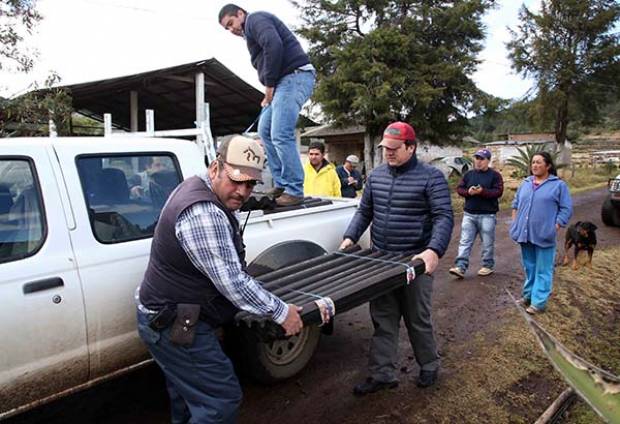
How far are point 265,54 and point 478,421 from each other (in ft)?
10.5

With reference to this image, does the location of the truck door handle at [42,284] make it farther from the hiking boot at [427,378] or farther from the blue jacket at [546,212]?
the blue jacket at [546,212]

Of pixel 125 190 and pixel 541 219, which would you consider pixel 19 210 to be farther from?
pixel 541 219

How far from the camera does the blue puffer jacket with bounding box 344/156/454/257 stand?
3.44m

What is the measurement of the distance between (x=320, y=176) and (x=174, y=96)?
10.1 meters

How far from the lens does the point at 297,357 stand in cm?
375

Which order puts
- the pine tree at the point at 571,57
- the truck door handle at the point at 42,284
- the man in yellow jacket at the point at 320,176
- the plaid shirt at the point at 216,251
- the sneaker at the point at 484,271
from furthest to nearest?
1. the pine tree at the point at 571,57
2. the sneaker at the point at 484,271
3. the man in yellow jacket at the point at 320,176
4. the truck door handle at the point at 42,284
5. the plaid shirt at the point at 216,251

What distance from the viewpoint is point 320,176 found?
6180mm

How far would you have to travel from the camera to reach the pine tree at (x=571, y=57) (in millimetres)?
25453

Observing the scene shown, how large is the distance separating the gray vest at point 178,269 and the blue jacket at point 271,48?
216 centimetres

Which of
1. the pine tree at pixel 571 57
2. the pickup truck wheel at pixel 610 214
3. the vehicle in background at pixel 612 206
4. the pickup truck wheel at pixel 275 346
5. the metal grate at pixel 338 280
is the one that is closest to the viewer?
the metal grate at pixel 338 280

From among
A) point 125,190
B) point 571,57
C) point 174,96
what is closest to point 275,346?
point 125,190

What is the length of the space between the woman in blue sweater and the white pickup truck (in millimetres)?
3831

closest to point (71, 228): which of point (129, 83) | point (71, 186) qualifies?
point (71, 186)

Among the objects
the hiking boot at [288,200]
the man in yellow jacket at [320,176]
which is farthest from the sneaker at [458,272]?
the hiking boot at [288,200]
